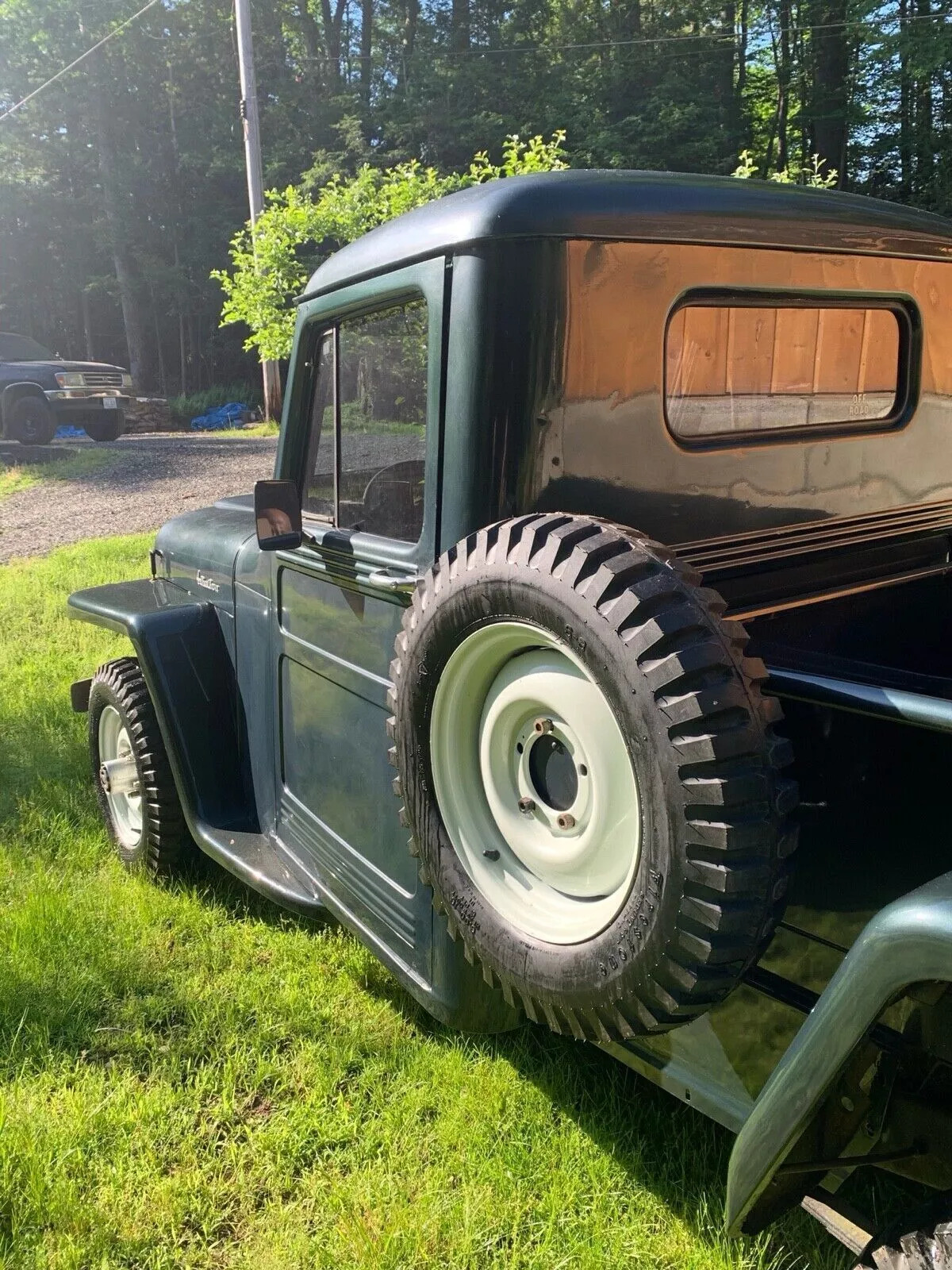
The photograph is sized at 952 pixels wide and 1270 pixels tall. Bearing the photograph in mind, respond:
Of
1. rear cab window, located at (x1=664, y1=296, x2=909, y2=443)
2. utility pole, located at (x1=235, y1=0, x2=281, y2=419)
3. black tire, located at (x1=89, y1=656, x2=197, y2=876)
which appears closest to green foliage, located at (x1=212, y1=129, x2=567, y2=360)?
utility pole, located at (x1=235, y1=0, x2=281, y2=419)

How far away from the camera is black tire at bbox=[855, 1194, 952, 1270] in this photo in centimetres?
131

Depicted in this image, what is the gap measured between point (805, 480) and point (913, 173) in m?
22.5

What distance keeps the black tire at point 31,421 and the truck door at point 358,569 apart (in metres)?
15.2

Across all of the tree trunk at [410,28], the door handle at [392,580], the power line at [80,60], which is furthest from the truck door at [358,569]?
the tree trunk at [410,28]

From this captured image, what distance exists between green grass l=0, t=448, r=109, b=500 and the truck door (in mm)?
11094

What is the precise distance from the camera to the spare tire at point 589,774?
4.67 feet

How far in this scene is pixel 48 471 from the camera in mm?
13688

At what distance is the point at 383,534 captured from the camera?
93.9 inches

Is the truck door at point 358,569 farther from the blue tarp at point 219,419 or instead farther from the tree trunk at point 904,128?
the tree trunk at point 904,128

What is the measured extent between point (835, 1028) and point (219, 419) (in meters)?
23.5

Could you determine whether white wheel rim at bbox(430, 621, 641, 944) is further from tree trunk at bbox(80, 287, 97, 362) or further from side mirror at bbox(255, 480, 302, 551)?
tree trunk at bbox(80, 287, 97, 362)

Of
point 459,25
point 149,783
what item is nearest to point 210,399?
point 459,25

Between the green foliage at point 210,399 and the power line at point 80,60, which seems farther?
the green foliage at point 210,399

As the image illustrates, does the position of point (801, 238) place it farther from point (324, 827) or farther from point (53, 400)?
point (53, 400)
